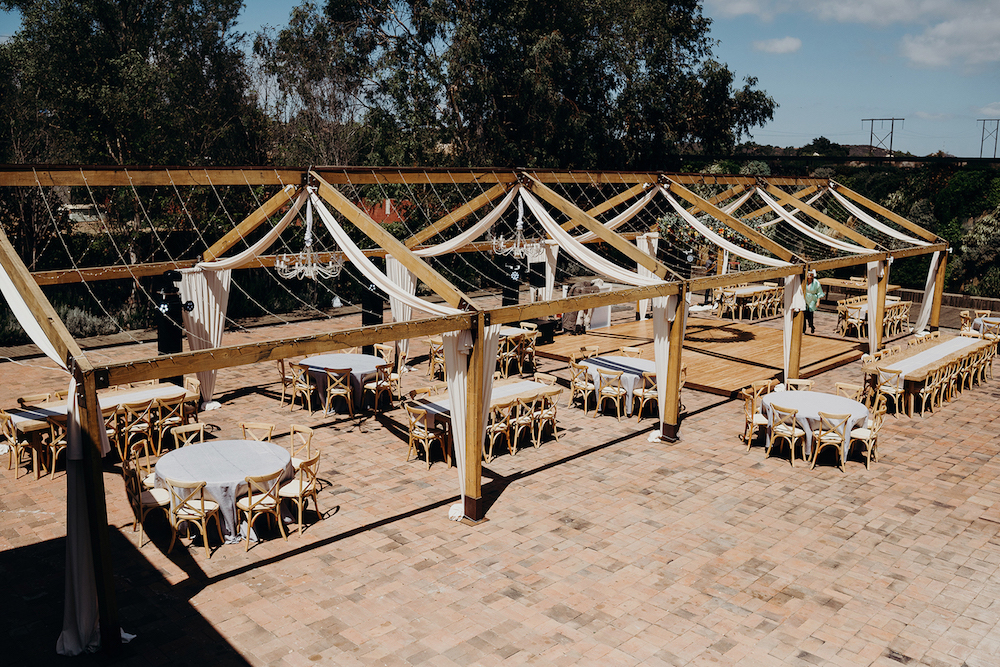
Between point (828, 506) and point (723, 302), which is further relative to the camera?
point (723, 302)

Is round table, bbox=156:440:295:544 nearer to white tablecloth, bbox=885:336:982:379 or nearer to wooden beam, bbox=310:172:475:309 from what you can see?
wooden beam, bbox=310:172:475:309

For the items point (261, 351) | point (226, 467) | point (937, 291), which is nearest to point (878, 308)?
point (937, 291)

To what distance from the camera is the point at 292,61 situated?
82.4ft

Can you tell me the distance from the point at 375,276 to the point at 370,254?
5.25m

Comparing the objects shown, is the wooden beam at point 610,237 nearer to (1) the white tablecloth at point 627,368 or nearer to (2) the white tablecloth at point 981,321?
(1) the white tablecloth at point 627,368

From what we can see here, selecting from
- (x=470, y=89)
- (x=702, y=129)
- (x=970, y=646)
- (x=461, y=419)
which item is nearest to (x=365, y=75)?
(x=470, y=89)

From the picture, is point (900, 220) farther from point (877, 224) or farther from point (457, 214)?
point (457, 214)

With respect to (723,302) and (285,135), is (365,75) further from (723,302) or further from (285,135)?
(723,302)

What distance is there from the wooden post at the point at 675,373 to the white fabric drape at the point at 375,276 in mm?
3075

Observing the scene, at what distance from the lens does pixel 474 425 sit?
754 centimetres

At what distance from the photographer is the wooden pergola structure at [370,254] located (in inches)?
209

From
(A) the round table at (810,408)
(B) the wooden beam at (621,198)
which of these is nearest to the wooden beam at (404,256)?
(A) the round table at (810,408)

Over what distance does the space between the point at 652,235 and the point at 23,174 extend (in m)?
12.2

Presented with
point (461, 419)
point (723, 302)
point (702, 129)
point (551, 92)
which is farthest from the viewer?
point (702, 129)
